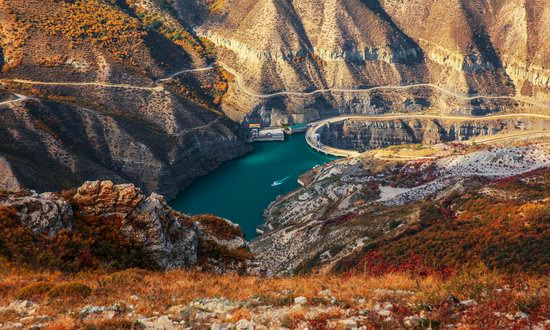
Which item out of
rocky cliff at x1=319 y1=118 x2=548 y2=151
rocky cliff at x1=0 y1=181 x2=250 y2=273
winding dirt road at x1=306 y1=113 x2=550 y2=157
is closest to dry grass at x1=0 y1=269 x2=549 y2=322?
rocky cliff at x1=0 y1=181 x2=250 y2=273

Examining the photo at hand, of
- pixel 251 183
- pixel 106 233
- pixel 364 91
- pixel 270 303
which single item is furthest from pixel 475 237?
pixel 364 91

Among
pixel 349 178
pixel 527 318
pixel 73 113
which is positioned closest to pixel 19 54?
pixel 73 113

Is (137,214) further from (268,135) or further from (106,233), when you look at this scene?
(268,135)

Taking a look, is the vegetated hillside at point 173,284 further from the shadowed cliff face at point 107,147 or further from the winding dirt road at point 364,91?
the winding dirt road at point 364,91

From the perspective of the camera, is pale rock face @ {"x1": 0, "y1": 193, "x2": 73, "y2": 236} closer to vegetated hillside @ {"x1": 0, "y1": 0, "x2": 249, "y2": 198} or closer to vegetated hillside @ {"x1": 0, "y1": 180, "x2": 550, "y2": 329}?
vegetated hillside @ {"x1": 0, "y1": 180, "x2": 550, "y2": 329}

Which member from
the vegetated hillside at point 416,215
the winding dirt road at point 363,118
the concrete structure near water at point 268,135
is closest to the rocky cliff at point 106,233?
the vegetated hillside at point 416,215
